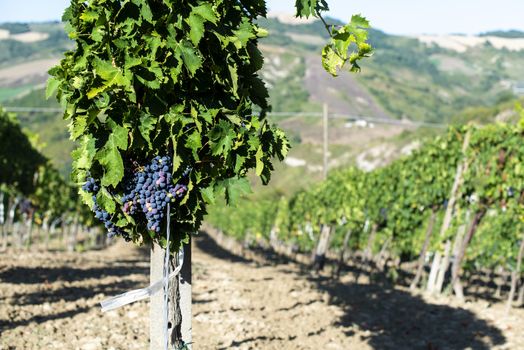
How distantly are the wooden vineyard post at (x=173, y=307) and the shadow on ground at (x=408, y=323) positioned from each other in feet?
14.3

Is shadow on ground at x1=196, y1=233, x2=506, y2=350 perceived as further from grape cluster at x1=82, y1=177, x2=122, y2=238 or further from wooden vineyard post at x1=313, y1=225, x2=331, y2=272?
wooden vineyard post at x1=313, y1=225, x2=331, y2=272

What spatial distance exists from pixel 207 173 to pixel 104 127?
26.2 inches

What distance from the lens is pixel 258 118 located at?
12.4 ft

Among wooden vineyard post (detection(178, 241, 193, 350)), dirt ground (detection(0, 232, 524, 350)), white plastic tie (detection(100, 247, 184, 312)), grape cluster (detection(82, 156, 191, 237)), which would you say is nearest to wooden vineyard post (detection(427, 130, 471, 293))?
dirt ground (detection(0, 232, 524, 350))

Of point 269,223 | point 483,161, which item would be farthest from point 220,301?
point 269,223

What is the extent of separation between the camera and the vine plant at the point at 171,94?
340 centimetres

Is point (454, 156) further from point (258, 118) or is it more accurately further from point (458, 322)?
point (258, 118)

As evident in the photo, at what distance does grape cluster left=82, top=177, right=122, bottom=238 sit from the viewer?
140 inches

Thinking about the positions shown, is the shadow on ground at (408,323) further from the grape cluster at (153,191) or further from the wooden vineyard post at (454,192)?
the grape cluster at (153,191)

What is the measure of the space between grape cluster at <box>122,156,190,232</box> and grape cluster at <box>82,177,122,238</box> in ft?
0.48

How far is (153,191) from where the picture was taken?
3.53 meters

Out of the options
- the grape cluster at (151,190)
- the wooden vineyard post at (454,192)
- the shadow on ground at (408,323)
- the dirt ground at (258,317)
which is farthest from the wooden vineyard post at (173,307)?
the wooden vineyard post at (454,192)

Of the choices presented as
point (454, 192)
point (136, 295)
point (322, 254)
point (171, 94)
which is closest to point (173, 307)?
point (136, 295)

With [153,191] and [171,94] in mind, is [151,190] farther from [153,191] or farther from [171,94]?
[171,94]
